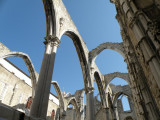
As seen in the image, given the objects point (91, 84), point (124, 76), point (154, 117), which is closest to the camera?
point (154, 117)

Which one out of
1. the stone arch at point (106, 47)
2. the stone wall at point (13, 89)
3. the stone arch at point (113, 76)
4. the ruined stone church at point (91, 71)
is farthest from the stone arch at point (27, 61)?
the stone arch at point (113, 76)

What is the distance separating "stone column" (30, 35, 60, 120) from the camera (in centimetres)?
430

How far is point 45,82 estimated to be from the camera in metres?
A: 5.09

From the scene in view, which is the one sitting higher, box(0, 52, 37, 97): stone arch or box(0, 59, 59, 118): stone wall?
box(0, 52, 37, 97): stone arch

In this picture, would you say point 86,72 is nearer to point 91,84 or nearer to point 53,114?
point 91,84

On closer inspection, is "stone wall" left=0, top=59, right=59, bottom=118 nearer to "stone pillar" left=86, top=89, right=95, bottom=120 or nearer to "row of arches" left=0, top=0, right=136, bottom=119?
"row of arches" left=0, top=0, right=136, bottom=119

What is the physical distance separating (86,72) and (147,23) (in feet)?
28.1

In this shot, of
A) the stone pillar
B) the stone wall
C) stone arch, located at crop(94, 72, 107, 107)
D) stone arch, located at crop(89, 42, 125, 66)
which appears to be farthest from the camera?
stone arch, located at crop(94, 72, 107, 107)

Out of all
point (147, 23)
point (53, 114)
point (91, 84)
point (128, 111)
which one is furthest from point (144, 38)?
point (128, 111)

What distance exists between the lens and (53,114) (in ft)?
56.1

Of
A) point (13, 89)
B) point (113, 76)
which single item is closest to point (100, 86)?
point (113, 76)

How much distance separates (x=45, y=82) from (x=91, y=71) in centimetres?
721

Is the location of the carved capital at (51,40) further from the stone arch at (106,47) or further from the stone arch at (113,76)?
the stone arch at (113,76)

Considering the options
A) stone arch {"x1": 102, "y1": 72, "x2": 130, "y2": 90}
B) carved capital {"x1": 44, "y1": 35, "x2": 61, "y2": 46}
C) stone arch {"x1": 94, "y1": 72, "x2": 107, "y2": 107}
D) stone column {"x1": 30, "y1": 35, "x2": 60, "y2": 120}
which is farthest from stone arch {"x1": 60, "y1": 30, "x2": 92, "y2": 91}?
stone arch {"x1": 102, "y1": 72, "x2": 130, "y2": 90}
